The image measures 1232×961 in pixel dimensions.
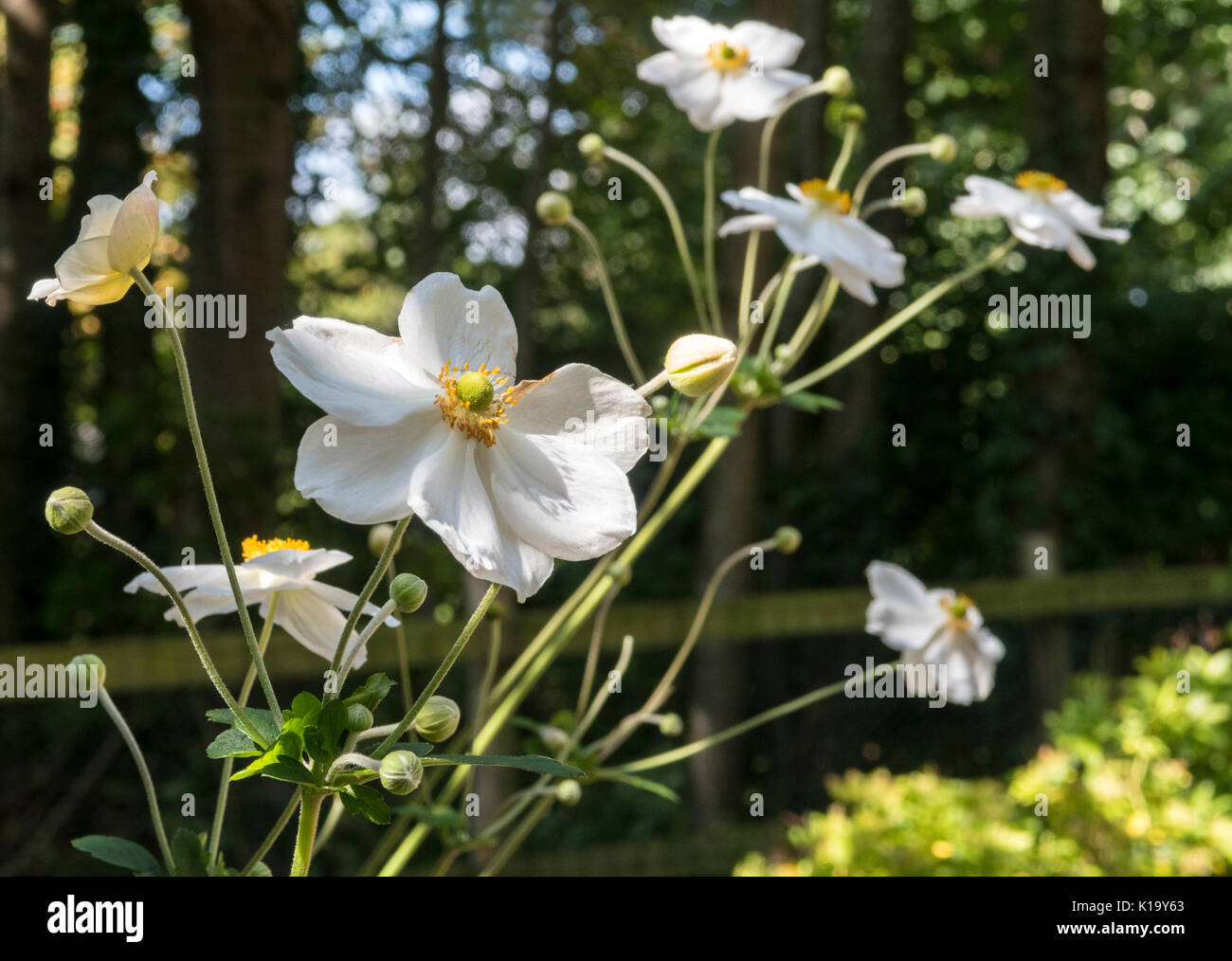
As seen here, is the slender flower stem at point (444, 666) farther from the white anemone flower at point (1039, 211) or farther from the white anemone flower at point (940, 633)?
the white anemone flower at point (940, 633)

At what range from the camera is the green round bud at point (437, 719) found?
0.53 m

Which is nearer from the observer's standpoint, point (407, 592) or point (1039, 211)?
point (407, 592)

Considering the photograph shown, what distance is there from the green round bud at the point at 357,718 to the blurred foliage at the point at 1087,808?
6.21 ft

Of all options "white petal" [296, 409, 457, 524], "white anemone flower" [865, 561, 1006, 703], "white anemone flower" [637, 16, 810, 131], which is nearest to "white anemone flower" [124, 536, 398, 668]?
"white petal" [296, 409, 457, 524]

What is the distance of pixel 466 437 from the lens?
57cm

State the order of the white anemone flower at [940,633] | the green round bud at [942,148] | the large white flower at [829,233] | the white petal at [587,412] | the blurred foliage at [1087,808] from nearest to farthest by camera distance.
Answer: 1. the white petal at [587,412]
2. the large white flower at [829,233]
3. the green round bud at [942,148]
4. the white anemone flower at [940,633]
5. the blurred foliage at [1087,808]

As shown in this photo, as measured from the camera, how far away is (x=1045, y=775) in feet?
8.73

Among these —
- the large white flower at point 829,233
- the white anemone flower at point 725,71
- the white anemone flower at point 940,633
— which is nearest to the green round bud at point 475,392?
the large white flower at point 829,233

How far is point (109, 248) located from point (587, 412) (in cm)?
23

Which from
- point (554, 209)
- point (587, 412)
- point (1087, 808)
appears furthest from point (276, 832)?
point (1087, 808)

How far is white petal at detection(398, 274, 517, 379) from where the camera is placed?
0.57 metres

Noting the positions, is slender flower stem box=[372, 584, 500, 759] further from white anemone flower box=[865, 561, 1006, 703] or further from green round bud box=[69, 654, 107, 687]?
white anemone flower box=[865, 561, 1006, 703]

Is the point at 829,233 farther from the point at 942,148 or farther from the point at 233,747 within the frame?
the point at 233,747
